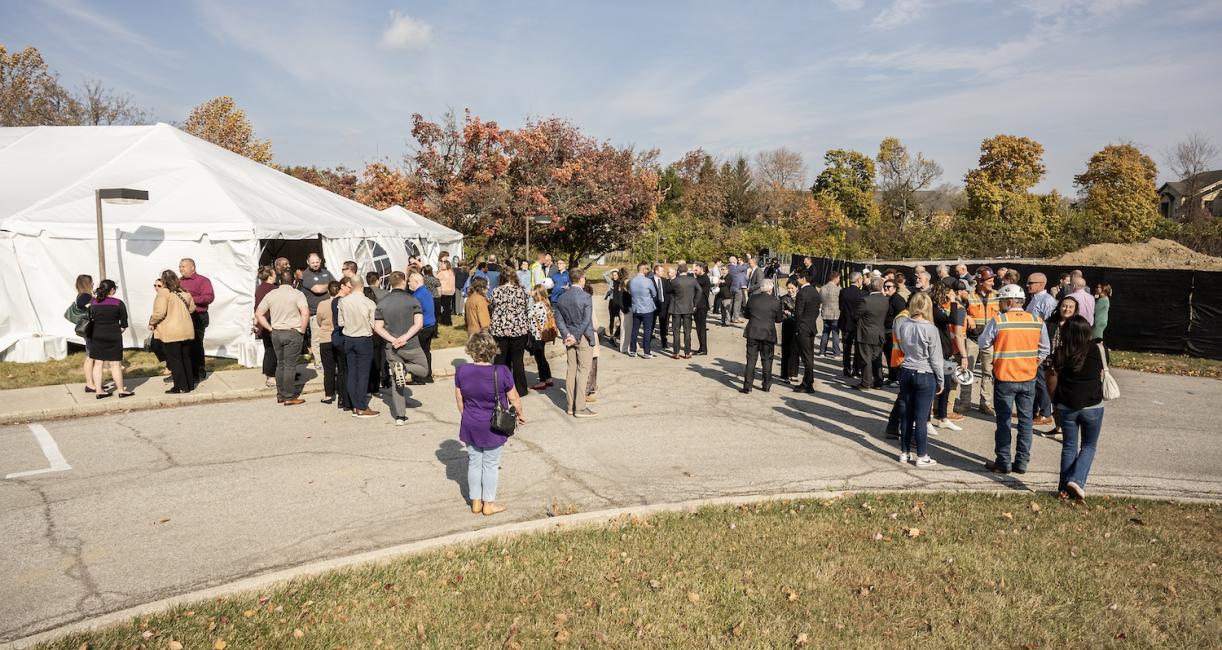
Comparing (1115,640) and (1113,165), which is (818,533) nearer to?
(1115,640)

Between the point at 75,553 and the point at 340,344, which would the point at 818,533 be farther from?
the point at 340,344

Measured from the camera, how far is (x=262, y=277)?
38.5 feet

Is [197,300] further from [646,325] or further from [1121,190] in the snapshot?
[1121,190]

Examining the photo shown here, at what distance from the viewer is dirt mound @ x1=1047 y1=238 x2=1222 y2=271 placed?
3162cm

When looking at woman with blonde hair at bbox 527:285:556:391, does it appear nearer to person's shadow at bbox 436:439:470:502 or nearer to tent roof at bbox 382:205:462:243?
person's shadow at bbox 436:439:470:502

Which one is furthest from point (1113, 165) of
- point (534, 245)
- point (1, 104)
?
point (1, 104)

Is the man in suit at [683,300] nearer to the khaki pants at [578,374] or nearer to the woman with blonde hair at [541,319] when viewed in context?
the woman with blonde hair at [541,319]

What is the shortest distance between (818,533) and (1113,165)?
62134 millimetres

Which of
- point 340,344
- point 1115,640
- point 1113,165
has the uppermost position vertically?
point 1113,165

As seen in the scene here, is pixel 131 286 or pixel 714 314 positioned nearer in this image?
pixel 131 286

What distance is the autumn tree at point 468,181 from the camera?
28.1 meters

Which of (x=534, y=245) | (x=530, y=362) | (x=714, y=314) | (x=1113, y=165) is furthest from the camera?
(x=1113, y=165)

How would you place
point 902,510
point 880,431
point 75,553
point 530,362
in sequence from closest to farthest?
point 75,553
point 902,510
point 880,431
point 530,362

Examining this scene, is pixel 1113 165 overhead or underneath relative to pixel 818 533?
overhead
